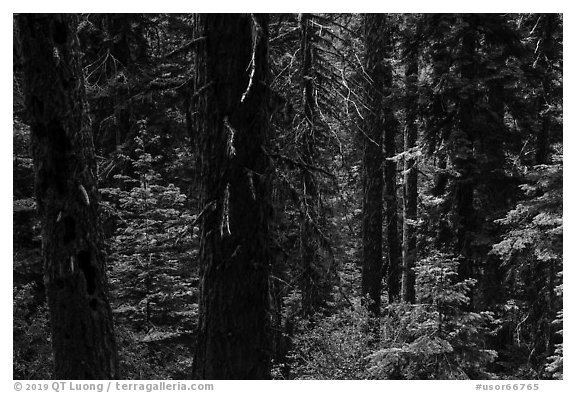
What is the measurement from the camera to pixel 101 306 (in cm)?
618

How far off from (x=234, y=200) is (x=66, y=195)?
1946mm

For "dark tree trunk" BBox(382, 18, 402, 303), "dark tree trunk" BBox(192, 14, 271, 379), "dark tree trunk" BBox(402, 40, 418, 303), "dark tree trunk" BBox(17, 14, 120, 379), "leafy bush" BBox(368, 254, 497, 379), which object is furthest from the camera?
"dark tree trunk" BBox(382, 18, 402, 303)

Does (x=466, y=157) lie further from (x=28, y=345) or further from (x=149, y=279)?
(x=28, y=345)

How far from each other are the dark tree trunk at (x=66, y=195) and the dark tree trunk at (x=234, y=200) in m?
1.39

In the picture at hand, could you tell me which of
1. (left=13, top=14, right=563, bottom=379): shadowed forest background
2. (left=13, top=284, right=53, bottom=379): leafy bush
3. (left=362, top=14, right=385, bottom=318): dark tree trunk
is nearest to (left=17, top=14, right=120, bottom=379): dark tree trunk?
(left=13, top=14, right=563, bottom=379): shadowed forest background

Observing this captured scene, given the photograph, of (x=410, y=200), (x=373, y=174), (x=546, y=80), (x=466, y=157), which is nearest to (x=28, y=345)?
(x=466, y=157)

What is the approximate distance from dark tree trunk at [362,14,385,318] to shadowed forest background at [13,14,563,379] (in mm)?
61

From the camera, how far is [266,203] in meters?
5.90

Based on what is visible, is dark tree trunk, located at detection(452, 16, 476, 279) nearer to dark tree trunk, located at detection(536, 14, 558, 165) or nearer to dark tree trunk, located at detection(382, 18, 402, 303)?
dark tree trunk, located at detection(536, 14, 558, 165)

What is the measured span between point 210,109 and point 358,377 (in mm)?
7413

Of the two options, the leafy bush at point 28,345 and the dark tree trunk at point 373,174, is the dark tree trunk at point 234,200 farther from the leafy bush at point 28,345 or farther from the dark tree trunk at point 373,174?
the dark tree trunk at point 373,174

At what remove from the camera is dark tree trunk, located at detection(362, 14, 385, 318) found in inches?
602
